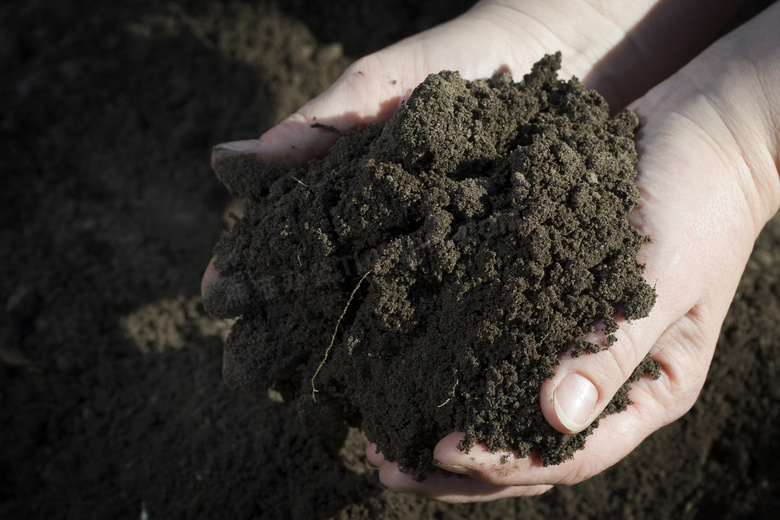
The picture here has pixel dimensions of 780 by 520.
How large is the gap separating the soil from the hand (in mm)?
611

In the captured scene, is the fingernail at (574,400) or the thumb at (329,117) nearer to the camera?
the fingernail at (574,400)

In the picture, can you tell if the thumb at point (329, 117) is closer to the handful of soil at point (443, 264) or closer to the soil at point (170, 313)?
A: the handful of soil at point (443, 264)

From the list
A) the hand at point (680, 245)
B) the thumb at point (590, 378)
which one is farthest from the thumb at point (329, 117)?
the thumb at point (590, 378)

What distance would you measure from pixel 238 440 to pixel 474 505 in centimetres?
95

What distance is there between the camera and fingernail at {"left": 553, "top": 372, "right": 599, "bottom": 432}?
4.48ft

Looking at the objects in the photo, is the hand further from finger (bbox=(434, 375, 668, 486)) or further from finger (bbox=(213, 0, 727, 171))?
finger (bbox=(213, 0, 727, 171))

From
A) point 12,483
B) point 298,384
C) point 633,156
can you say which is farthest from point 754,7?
point 12,483

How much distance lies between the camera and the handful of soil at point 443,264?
1.41 meters

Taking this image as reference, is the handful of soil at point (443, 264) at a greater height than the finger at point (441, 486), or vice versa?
the handful of soil at point (443, 264)

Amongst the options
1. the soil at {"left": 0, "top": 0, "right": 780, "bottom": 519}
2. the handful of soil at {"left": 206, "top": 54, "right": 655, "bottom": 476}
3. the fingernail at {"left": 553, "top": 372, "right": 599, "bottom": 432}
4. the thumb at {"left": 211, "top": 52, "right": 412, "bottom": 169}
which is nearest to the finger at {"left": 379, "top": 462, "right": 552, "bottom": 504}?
the handful of soil at {"left": 206, "top": 54, "right": 655, "bottom": 476}

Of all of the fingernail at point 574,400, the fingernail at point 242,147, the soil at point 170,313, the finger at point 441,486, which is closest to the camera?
the fingernail at point 574,400

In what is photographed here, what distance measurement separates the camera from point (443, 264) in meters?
1.46

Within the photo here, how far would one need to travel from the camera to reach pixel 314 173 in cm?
175

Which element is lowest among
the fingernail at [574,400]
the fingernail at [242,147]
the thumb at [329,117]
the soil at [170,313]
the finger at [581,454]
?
the soil at [170,313]
